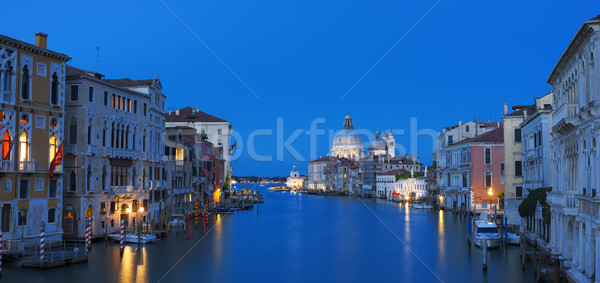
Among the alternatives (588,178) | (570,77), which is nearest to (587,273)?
(588,178)

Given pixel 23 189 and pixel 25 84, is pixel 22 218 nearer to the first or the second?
pixel 23 189

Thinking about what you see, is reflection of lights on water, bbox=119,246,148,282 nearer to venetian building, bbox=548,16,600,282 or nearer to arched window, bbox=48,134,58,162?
arched window, bbox=48,134,58,162

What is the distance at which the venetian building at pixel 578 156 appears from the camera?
13.6 m

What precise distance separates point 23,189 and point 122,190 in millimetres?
7172

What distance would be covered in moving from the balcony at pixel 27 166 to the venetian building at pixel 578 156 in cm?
1883

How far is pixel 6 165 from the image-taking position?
21.0 meters

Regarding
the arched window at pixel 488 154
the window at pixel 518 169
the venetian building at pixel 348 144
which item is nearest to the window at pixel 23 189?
the window at pixel 518 169

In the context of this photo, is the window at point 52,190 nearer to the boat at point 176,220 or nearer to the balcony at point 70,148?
the balcony at point 70,148

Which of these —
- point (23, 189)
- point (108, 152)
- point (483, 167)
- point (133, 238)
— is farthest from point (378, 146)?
point (23, 189)

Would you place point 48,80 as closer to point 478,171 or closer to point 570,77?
point 570,77

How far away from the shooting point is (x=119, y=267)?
20.4 metres

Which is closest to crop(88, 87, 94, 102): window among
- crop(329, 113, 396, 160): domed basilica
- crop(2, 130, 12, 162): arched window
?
crop(2, 130, 12, 162): arched window

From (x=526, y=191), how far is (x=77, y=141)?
22.5m

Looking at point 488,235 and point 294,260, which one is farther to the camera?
point 488,235
